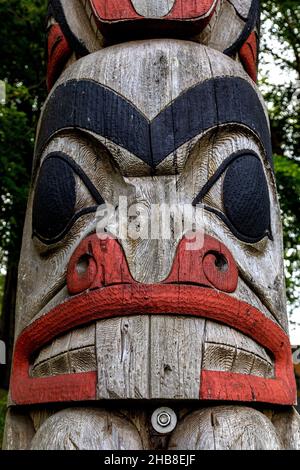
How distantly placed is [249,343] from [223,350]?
0.57 feet

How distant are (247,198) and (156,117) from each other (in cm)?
56

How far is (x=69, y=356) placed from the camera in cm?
264

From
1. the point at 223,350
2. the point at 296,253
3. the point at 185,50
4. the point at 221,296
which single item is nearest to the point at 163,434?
the point at 223,350

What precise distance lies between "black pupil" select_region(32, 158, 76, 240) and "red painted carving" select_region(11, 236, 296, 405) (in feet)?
0.94

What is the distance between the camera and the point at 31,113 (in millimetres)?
8758

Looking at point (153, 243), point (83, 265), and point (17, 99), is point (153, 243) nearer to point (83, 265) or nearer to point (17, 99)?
point (83, 265)

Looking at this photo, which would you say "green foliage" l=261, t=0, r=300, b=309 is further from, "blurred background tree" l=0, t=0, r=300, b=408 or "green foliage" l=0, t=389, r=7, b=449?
"green foliage" l=0, t=389, r=7, b=449

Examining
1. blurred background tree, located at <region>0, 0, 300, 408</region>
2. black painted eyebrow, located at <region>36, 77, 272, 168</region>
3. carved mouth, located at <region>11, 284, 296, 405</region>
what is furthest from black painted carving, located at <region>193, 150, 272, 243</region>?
blurred background tree, located at <region>0, 0, 300, 408</region>

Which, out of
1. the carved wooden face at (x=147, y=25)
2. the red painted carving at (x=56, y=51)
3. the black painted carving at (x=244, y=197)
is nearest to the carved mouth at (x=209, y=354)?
the black painted carving at (x=244, y=197)

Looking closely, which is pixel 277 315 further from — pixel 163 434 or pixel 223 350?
pixel 163 434

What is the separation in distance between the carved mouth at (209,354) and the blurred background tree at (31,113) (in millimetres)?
4165

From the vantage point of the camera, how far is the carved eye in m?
3.03

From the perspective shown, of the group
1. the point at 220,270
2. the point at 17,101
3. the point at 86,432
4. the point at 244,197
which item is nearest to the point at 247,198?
the point at 244,197
